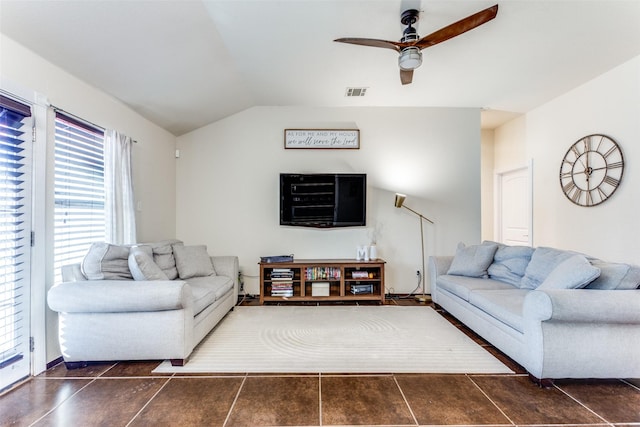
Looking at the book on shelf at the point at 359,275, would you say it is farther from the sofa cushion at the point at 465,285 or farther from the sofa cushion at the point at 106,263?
the sofa cushion at the point at 106,263

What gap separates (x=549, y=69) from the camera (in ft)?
10.5

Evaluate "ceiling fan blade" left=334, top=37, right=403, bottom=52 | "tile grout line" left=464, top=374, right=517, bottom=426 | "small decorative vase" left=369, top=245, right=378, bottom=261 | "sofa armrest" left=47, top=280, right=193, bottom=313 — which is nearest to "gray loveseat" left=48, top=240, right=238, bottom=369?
"sofa armrest" left=47, top=280, right=193, bottom=313

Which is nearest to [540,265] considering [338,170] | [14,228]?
[338,170]

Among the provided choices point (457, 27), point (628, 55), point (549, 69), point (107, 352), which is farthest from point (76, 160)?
point (628, 55)

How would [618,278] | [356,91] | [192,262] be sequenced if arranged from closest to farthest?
[618,278], [192,262], [356,91]

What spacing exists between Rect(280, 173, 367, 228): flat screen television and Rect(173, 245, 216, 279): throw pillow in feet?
3.73

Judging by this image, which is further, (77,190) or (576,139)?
(576,139)

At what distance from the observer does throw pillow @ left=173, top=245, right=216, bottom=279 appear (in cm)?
329

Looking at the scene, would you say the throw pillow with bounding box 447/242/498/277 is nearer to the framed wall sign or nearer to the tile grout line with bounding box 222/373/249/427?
the framed wall sign

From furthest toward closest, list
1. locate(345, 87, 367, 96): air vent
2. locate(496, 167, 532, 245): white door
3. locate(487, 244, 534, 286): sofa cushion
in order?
locate(496, 167, 532, 245): white door < locate(345, 87, 367, 96): air vent < locate(487, 244, 534, 286): sofa cushion

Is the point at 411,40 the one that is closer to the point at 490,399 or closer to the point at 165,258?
the point at 490,399

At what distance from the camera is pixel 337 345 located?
257 cm

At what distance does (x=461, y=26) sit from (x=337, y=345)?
2.68 metres

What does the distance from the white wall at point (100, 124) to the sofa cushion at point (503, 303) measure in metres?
3.53
